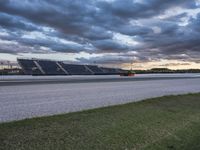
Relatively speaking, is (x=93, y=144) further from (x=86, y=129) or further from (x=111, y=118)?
(x=111, y=118)

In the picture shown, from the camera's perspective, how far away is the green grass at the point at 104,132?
863 centimetres

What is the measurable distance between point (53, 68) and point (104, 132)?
95.0 m

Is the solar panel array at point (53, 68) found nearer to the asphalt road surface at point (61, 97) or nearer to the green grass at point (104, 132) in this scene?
the asphalt road surface at point (61, 97)

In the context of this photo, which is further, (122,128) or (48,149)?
(122,128)

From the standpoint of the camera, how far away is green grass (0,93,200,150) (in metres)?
8.63

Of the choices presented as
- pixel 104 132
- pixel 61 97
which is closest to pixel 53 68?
pixel 61 97

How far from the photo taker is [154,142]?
9.53 m

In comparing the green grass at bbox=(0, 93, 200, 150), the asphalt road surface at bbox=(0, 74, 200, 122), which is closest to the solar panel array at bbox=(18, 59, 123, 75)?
the asphalt road surface at bbox=(0, 74, 200, 122)

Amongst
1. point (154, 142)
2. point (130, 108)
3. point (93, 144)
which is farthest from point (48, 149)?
point (130, 108)

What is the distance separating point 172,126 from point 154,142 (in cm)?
268

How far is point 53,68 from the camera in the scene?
340 feet

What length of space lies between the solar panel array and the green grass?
80049mm

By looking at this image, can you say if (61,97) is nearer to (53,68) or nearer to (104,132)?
(104,132)

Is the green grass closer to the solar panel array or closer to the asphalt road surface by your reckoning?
the asphalt road surface
